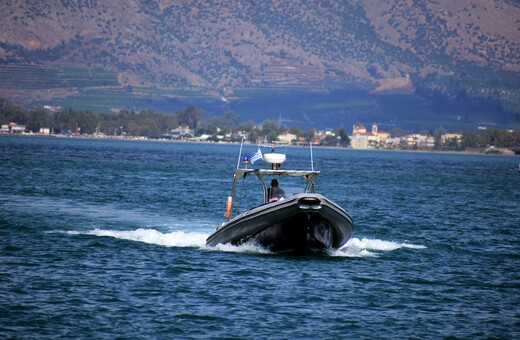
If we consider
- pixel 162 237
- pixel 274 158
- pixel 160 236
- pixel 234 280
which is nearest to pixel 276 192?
pixel 274 158

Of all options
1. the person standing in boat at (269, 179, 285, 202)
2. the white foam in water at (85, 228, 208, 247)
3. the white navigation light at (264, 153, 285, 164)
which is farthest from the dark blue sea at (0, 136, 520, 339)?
the white navigation light at (264, 153, 285, 164)

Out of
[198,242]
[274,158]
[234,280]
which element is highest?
[274,158]

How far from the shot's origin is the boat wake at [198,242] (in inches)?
1346

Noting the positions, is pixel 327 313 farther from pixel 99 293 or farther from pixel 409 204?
pixel 409 204

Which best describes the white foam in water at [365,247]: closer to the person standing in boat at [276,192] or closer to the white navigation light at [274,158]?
the person standing in boat at [276,192]

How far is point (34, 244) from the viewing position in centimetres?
3478

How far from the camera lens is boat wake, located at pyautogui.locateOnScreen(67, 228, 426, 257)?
34188mm

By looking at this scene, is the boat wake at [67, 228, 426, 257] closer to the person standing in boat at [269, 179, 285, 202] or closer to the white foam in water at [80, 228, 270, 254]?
the white foam in water at [80, 228, 270, 254]

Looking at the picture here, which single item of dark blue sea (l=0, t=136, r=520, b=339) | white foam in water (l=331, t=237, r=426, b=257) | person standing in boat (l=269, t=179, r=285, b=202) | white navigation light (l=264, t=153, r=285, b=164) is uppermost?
white navigation light (l=264, t=153, r=285, b=164)

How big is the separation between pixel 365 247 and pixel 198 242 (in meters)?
6.33

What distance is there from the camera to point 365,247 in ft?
124

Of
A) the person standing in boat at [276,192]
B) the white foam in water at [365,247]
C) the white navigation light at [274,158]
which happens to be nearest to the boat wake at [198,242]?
the white foam in water at [365,247]

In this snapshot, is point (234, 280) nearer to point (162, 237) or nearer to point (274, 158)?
point (274, 158)

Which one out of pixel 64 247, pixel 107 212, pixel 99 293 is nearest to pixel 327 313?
pixel 99 293
